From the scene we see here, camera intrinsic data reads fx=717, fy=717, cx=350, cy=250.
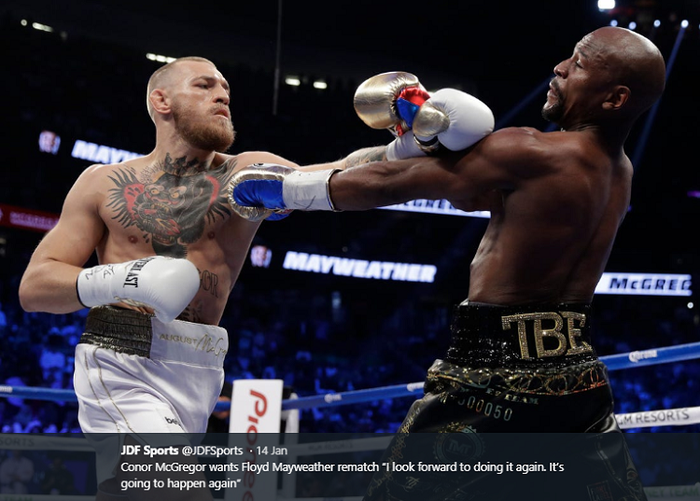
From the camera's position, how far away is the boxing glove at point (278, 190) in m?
1.80

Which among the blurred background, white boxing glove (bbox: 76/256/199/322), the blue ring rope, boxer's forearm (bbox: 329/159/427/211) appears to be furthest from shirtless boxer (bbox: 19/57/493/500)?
the blurred background

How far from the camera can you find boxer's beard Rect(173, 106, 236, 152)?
7.99 ft

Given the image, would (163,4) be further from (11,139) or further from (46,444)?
(46,444)

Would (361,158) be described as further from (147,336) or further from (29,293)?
(29,293)

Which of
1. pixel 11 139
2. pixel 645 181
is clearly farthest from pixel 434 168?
pixel 645 181

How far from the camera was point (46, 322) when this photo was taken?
9555 millimetres

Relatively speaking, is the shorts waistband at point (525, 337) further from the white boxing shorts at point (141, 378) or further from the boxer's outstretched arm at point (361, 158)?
the white boxing shorts at point (141, 378)

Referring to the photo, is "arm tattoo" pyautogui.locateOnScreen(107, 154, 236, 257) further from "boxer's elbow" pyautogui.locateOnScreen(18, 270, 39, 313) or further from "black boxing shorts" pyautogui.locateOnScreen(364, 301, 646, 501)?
"black boxing shorts" pyautogui.locateOnScreen(364, 301, 646, 501)

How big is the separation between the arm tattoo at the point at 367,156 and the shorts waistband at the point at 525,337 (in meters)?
0.69

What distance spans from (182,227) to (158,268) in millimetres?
411

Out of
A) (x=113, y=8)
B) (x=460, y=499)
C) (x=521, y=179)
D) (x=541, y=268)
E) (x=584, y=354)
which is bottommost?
(x=460, y=499)

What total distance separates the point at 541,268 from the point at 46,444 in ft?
9.02

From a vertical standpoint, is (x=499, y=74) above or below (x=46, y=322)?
above

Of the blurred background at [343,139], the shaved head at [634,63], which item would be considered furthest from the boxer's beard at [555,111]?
the blurred background at [343,139]
